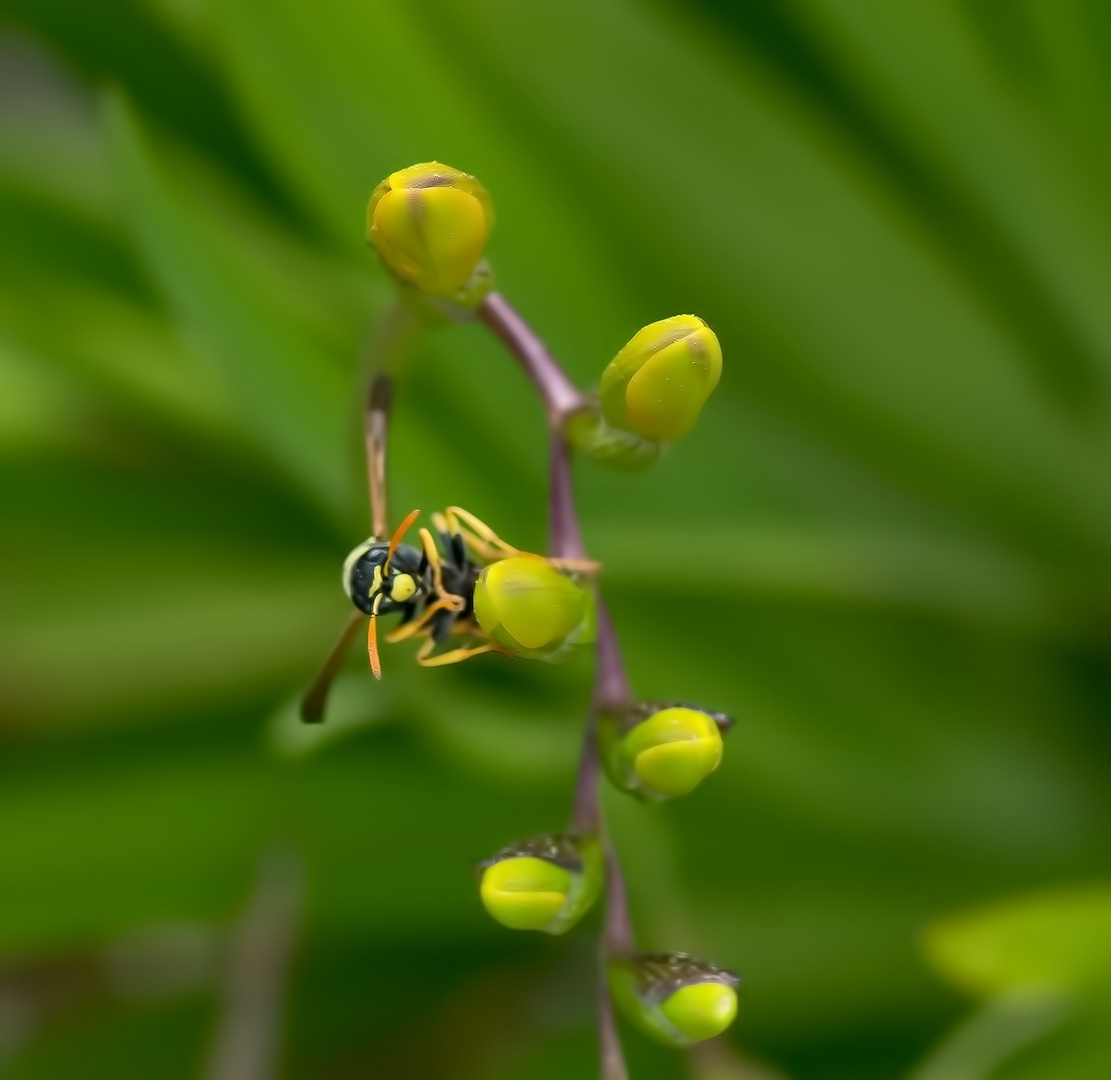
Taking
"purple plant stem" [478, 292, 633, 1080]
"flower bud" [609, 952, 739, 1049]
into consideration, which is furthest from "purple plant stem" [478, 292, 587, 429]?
"flower bud" [609, 952, 739, 1049]

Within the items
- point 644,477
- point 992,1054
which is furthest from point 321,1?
point 992,1054

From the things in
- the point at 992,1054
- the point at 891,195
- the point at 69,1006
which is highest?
the point at 891,195

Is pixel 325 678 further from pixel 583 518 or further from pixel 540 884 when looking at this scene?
pixel 583 518

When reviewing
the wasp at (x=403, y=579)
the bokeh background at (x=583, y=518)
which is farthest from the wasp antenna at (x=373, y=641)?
the bokeh background at (x=583, y=518)

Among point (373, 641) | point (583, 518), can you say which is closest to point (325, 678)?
point (373, 641)

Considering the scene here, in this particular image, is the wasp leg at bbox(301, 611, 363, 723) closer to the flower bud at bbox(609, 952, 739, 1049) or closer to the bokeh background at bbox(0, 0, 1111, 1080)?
the flower bud at bbox(609, 952, 739, 1049)

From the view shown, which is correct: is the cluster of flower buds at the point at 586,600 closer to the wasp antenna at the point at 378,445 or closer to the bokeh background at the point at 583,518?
the wasp antenna at the point at 378,445

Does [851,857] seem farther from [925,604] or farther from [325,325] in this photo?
[325,325]

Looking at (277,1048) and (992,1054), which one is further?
(277,1048)
